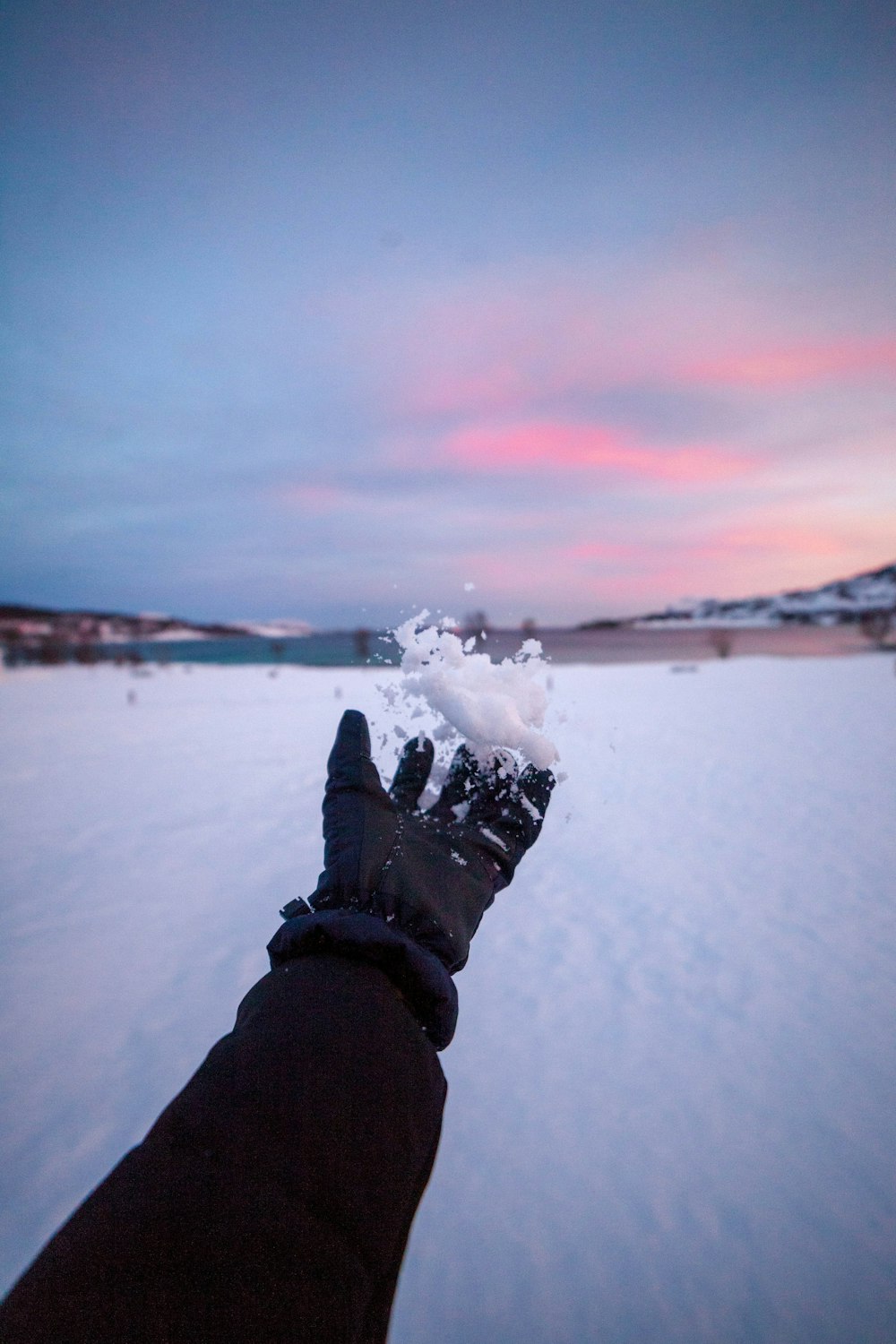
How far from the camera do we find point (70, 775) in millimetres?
6223

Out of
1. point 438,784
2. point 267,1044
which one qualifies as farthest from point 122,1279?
point 438,784

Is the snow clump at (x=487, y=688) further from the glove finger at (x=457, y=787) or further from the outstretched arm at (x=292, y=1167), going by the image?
the outstretched arm at (x=292, y=1167)

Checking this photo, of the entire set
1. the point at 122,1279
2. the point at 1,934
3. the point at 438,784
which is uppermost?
the point at 438,784

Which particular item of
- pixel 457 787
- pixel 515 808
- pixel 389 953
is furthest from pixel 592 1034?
pixel 389 953

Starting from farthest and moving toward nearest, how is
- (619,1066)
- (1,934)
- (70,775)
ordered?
1. (70,775)
2. (1,934)
3. (619,1066)

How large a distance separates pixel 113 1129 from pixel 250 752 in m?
5.06

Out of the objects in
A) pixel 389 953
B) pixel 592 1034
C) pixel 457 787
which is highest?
pixel 457 787

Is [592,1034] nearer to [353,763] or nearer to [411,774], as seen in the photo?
[411,774]

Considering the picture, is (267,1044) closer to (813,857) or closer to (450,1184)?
(450,1184)

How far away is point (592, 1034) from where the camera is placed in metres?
2.45

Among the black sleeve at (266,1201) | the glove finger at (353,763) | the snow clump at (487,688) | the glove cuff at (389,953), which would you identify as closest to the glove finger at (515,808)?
the snow clump at (487,688)

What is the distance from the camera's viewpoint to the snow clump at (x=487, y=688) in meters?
1.91

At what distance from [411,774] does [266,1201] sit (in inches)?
58.3

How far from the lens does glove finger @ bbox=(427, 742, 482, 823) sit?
7.45 feet
